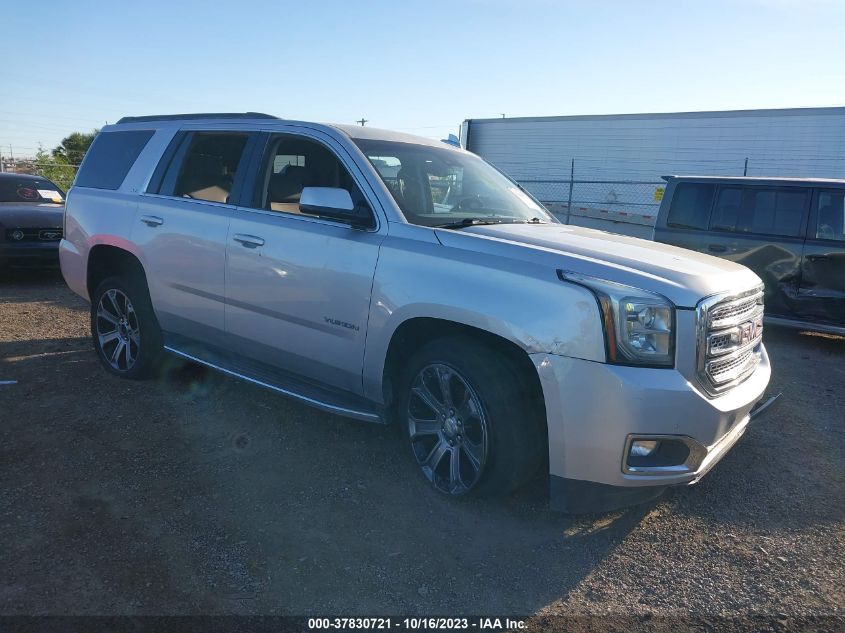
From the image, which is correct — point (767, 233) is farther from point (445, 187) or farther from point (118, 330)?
point (118, 330)

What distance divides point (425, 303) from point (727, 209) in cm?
577

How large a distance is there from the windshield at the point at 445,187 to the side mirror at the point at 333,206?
0.25m

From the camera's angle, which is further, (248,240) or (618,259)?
(248,240)

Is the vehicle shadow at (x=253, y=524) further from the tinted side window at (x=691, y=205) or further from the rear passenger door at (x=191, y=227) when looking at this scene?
the tinted side window at (x=691, y=205)

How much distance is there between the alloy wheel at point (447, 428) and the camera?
10.8 ft

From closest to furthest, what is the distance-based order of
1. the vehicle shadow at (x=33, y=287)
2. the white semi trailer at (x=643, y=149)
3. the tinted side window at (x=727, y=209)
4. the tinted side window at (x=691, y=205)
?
1. the tinted side window at (x=727, y=209)
2. the tinted side window at (x=691, y=205)
3. the vehicle shadow at (x=33, y=287)
4. the white semi trailer at (x=643, y=149)

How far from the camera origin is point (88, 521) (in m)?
3.18

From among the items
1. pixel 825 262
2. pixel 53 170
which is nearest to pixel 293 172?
pixel 825 262

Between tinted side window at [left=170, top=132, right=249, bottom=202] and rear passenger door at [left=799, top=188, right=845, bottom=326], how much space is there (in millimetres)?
6010

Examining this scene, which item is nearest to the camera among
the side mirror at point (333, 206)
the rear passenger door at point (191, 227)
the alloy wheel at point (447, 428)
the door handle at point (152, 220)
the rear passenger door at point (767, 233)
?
the alloy wheel at point (447, 428)

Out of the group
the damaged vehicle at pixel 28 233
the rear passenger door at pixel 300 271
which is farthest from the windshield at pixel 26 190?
the rear passenger door at pixel 300 271

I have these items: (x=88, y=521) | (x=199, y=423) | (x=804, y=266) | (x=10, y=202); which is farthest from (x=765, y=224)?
(x=10, y=202)

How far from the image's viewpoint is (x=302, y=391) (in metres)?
3.92

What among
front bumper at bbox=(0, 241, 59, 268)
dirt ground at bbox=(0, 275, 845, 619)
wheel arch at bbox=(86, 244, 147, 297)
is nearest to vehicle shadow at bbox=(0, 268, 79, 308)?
front bumper at bbox=(0, 241, 59, 268)
